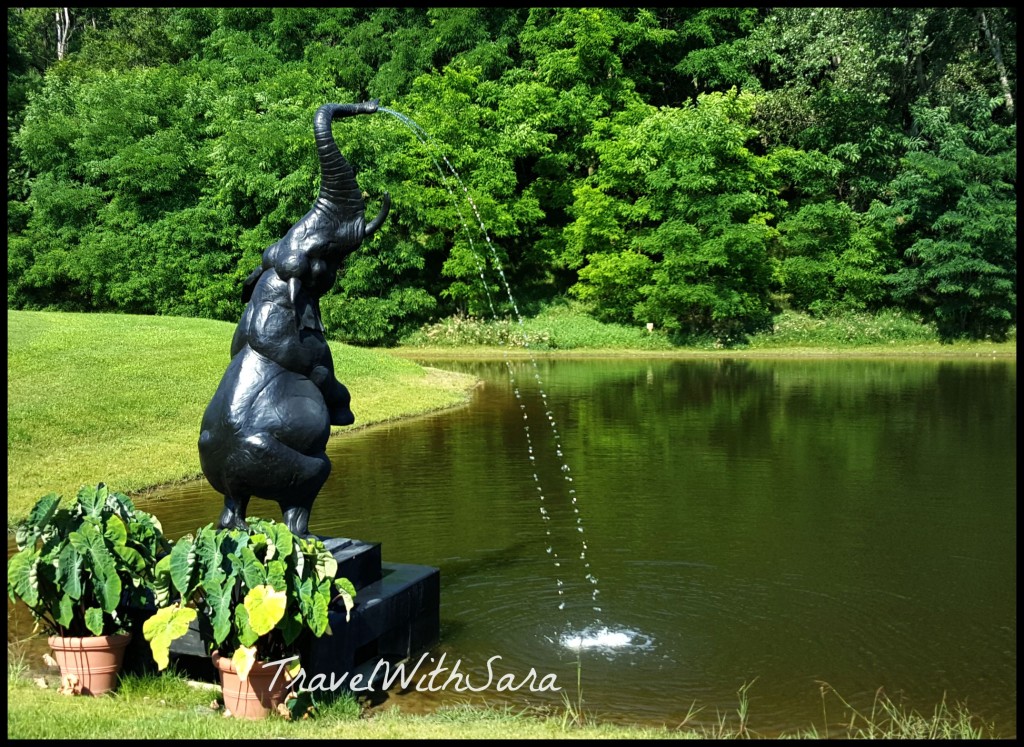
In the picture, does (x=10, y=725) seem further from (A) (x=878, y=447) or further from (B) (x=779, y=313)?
(B) (x=779, y=313)

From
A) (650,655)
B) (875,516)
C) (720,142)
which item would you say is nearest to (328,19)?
(720,142)

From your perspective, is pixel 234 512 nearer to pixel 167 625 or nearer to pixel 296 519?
pixel 296 519

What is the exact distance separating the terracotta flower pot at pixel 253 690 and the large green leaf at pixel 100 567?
691 millimetres

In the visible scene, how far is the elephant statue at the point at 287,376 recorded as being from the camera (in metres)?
6.84

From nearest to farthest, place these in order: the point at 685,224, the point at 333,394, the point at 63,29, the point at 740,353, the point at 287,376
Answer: the point at 287,376, the point at 333,394, the point at 740,353, the point at 685,224, the point at 63,29

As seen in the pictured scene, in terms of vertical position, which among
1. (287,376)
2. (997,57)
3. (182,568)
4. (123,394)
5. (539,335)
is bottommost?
(539,335)

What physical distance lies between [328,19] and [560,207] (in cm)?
1274

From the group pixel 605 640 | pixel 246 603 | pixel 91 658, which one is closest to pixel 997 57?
pixel 605 640

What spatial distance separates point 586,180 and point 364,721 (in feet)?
106

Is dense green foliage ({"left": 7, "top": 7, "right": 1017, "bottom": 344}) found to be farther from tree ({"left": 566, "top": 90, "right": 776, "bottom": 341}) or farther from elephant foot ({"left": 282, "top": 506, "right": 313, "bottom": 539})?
elephant foot ({"left": 282, "top": 506, "right": 313, "bottom": 539})

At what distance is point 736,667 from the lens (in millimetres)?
6934

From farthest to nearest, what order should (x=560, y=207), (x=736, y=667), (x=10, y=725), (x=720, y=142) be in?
(x=560, y=207) < (x=720, y=142) < (x=736, y=667) < (x=10, y=725)

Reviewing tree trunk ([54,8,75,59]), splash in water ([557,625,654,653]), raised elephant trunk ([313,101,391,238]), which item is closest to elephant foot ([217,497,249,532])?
raised elephant trunk ([313,101,391,238])

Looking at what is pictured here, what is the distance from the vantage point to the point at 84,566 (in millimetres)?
5812
